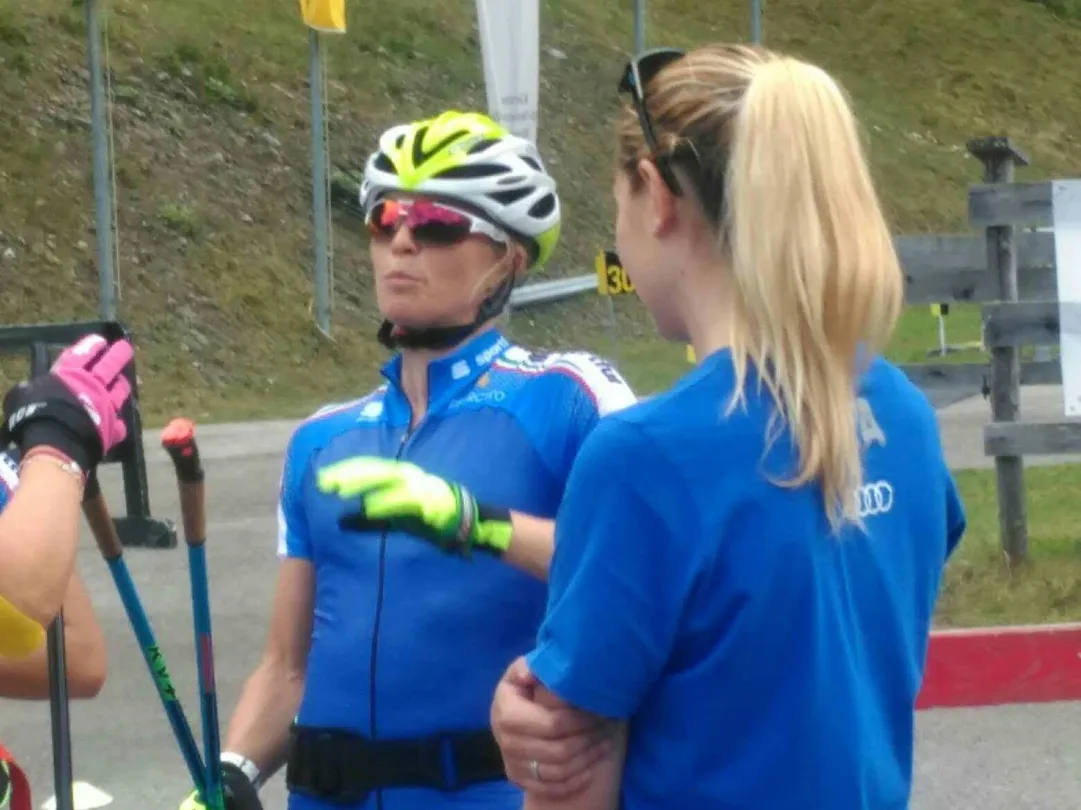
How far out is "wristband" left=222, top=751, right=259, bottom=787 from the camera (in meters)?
3.01

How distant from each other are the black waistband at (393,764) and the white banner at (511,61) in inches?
348

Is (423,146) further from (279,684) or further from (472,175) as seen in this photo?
(279,684)

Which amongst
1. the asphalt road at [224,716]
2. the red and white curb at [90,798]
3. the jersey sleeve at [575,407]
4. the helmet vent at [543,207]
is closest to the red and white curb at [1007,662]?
the asphalt road at [224,716]

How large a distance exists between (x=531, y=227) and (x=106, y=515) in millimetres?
851

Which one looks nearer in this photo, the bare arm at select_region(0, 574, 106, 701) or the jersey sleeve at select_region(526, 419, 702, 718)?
the jersey sleeve at select_region(526, 419, 702, 718)

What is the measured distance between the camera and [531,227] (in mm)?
3078

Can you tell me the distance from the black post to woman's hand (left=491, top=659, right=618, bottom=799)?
880 mm

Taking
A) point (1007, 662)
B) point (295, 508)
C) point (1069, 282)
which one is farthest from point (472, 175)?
point (1069, 282)

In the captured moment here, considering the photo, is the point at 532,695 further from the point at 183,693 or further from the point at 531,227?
the point at 183,693

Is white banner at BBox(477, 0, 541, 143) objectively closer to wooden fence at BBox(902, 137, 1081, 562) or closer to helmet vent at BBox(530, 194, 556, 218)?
wooden fence at BBox(902, 137, 1081, 562)

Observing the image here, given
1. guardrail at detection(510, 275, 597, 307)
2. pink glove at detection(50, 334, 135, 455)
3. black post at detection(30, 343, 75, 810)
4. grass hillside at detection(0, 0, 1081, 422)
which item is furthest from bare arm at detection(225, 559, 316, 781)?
guardrail at detection(510, 275, 597, 307)

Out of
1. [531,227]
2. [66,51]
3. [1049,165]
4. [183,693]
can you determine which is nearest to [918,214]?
[1049,165]

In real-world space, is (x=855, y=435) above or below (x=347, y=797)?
above

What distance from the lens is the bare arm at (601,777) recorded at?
1999mm
